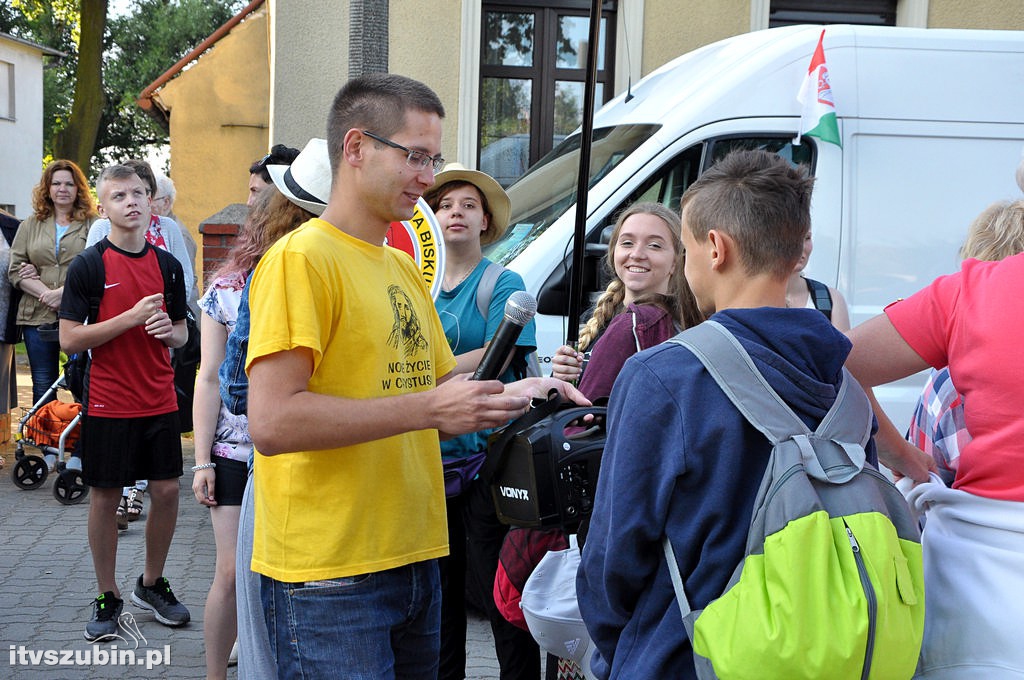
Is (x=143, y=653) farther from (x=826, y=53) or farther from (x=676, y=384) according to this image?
(x=826, y=53)

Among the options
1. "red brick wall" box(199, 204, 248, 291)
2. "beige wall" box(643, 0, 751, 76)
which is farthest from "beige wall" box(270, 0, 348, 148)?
"red brick wall" box(199, 204, 248, 291)

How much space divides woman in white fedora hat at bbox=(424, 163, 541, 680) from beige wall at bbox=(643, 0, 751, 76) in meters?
7.61

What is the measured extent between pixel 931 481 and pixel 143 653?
12.0 ft

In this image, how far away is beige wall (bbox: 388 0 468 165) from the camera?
10859 mm

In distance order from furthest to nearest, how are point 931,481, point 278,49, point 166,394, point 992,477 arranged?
point 278,49
point 166,394
point 931,481
point 992,477

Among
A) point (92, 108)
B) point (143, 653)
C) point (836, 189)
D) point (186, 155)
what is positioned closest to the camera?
point (143, 653)

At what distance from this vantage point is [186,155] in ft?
54.9

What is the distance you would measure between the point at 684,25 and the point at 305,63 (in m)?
3.98

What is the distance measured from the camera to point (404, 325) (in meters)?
2.44

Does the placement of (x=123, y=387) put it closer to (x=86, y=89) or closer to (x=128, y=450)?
(x=128, y=450)

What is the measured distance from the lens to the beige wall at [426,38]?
10859 mm

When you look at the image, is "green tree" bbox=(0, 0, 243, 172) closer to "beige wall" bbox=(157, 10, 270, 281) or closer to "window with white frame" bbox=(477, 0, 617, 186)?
"beige wall" bbox=(157, 10, 270, 281)

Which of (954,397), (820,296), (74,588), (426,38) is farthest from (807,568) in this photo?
(426,38)

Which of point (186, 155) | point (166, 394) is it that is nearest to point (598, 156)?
point (166, 394)
